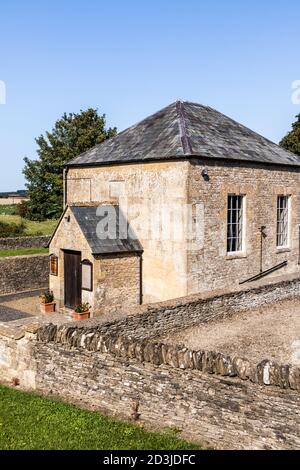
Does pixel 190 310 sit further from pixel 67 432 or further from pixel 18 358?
pixel 67 432

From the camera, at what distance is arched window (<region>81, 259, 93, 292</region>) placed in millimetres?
17094

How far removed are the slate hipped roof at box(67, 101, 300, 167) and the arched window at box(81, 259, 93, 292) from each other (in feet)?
15.2

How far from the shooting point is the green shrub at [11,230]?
3939 cm

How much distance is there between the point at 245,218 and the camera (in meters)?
19.8

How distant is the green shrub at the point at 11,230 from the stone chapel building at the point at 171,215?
19.7 metres

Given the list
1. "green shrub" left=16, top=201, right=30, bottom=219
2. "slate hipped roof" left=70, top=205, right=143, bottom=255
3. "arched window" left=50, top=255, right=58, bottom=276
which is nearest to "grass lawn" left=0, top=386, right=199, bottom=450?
"slate hipped roof" left=70, top=205, right=143, bottom=255

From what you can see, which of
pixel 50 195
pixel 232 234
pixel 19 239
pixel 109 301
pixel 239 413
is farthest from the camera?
pixel 50 195

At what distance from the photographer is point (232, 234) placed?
19500 millimetres

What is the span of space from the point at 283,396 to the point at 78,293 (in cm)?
1202

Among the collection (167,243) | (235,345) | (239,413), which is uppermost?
(167,243)

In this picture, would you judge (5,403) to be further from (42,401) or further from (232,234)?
(232,234)

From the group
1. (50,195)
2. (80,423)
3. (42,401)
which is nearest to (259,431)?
(80,423)

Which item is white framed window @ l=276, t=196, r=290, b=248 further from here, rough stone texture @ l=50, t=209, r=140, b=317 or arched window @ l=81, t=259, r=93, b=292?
arched window @ l=81, t=259, r=93, b=292

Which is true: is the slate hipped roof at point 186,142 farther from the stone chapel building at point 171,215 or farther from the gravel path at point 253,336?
the gravel path at point 253,336
